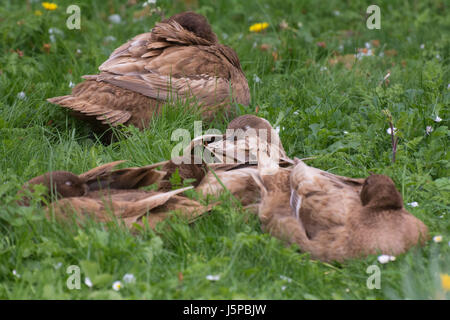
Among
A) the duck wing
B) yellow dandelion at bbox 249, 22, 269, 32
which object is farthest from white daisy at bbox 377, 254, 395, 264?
yellow dandelion at bbox 249, 22, 269, 32

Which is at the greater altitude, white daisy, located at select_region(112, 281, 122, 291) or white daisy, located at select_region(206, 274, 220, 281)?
white daisy, located at select_region(206, 274, 220, 281)

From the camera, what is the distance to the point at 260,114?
5887mm

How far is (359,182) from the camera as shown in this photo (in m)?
4.40

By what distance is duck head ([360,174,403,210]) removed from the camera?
156 inches

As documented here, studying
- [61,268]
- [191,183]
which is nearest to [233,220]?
[191,183]

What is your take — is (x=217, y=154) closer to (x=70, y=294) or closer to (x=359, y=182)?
(x=359, y=182)

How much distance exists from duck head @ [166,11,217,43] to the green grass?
0.71 metres

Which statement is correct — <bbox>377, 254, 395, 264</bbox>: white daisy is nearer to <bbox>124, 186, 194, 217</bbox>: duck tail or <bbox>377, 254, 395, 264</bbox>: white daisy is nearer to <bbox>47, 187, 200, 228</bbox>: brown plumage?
<bbox>47, 187, 200, 228</bbox>: brown plumage

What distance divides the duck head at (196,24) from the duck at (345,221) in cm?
272

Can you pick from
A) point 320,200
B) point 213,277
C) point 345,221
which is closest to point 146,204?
point 213,277

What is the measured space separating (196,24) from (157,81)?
2.96 ft

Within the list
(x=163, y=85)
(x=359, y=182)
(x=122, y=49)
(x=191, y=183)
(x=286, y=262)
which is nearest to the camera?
(x=286, y=262)

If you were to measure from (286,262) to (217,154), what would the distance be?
1375mm

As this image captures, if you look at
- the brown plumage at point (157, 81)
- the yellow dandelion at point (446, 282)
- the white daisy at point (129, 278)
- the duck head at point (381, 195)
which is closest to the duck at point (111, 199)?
the white daisy at point (129, 278)
